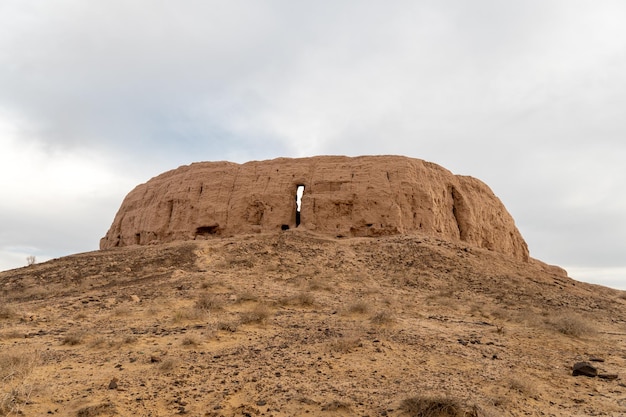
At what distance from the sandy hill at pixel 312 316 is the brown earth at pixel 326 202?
0.28 feet

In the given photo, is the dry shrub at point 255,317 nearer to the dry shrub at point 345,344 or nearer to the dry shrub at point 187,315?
the dry shrub at point 187,315

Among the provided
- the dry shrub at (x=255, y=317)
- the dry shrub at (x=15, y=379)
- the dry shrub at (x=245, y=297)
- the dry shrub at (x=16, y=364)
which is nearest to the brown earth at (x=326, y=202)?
the dry shrub at (x=245, y=297)

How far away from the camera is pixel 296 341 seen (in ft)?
25.7

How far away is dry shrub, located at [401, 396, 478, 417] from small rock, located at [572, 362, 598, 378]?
10.2 ft

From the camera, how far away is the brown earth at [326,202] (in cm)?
2197

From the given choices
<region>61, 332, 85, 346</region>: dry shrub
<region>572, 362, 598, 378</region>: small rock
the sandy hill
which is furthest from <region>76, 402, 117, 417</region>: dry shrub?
<region>572, 362, 598, 378</region>: small rock

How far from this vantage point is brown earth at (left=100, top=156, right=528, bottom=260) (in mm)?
21969

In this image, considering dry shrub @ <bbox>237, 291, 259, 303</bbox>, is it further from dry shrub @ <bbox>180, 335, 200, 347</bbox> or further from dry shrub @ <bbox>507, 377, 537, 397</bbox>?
dry shrub @ <bbox>507, 377, 537, 397</bbox>

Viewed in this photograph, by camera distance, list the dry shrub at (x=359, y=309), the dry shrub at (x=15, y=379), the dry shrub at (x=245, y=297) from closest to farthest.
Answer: the dry shrub at (x=15, y=379) < the dry shrub at (x=359, y=309) < the dry shrub at (x=245, y=297)

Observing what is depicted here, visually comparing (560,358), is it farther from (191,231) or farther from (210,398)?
(191,231)

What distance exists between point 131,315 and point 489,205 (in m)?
23.3

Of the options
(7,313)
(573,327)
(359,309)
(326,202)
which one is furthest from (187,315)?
(326,202)

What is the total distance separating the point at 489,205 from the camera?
2739 cm

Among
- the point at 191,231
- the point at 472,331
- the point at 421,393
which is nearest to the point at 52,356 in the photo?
the point at 421,393
